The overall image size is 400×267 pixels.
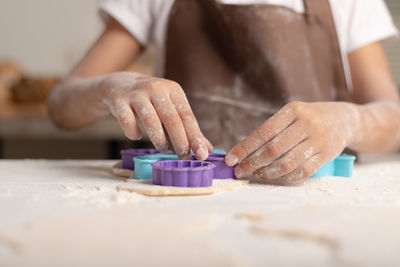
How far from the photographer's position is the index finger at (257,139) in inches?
28.8

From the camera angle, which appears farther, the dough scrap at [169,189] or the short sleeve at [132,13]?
the short sleeve at [132,13]

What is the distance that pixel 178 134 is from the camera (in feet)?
2.48

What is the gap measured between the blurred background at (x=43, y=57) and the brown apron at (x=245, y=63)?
962 mm

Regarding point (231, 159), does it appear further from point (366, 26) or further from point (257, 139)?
point (366, 26)

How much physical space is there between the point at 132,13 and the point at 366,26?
0.72 metres

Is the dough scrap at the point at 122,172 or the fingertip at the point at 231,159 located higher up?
the fingertip at the point at 231,159

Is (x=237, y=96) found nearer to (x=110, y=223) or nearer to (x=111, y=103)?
(x=111, y=103)

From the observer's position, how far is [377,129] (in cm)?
98

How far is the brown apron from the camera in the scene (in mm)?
1210

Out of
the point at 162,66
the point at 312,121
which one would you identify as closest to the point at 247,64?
the point at 162,66

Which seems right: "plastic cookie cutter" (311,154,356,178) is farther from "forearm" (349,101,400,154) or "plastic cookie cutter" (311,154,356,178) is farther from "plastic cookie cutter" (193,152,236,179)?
"plastic cookie cutter" (193,152,236,179)

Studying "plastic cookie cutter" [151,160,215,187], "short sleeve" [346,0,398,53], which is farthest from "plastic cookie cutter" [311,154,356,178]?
"short sleeve" [346,0,398,53]

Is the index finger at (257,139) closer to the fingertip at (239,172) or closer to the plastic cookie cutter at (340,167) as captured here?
the fingertip at (239,172)

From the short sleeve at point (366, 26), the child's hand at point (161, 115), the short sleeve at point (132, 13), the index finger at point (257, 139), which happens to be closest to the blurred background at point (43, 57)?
the short sleeve at point (132, 13)
